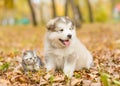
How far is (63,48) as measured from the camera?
714 cm

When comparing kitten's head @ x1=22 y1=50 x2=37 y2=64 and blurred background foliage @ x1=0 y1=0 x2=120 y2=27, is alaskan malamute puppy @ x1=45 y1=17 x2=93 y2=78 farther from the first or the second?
blurred background foliage @ x1=0 y1=0 x2=120 y2=27

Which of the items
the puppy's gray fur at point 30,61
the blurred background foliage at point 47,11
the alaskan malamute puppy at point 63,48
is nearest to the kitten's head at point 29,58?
the puppy's gray fur at point 30,61

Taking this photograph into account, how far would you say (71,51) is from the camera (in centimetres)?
712

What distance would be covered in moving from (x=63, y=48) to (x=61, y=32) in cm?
38

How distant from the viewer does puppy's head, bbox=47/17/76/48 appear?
6.83 m

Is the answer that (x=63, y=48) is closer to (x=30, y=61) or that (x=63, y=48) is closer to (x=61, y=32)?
(x=61, y=32)

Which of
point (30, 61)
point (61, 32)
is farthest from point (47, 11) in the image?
point (61, 32)

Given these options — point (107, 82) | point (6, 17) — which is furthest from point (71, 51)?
point (6, 17)

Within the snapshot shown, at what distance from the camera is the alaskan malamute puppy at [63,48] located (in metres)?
6.87

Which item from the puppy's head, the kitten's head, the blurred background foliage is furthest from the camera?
the blurred background foliage

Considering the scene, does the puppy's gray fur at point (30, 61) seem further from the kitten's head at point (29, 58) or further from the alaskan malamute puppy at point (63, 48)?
the alaskan malamute puppy at point (63, 48)

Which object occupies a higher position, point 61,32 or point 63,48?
point 61,32

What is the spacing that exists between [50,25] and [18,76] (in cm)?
91

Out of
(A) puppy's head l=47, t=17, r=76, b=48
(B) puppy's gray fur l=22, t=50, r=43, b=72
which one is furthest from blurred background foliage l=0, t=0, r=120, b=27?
(A) puppy's head l=47, t=17, r=76, b=48
